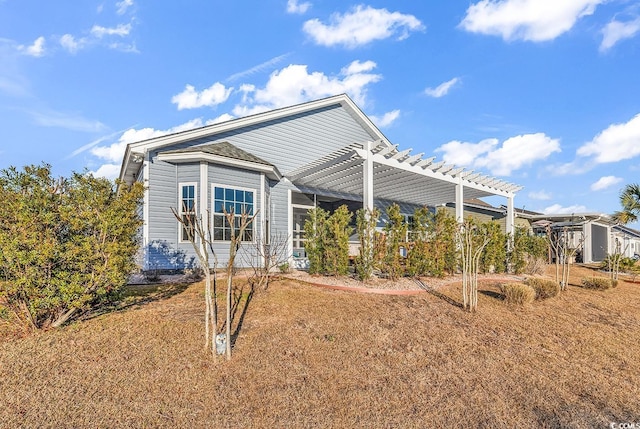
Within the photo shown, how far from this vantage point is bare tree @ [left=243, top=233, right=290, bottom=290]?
796cm

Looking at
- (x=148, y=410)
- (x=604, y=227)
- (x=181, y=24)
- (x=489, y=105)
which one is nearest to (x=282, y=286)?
(x=148, y=410)

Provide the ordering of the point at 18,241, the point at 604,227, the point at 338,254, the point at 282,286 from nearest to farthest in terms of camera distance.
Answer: the point at 18,241, the point at 282,286, the point at 338,254, the point at 604,227

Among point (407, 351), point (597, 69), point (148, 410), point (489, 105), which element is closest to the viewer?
point (148, 410)

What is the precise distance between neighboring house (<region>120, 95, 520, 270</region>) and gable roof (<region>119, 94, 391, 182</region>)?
1.3 inches

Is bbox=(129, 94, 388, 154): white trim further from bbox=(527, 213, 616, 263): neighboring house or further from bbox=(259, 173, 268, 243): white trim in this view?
bbox=(527, 213, 616, 263): neighboring house

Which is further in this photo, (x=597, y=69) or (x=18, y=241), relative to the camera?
(x=597, y=69)

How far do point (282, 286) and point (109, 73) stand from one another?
1031cm

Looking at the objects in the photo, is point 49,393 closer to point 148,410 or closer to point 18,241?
point 148,410

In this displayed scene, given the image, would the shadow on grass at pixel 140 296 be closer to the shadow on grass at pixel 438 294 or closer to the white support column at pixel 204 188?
the white support column at pixel 204 188

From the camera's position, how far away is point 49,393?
3.57m

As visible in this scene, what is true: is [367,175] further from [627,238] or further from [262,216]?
[627,238]

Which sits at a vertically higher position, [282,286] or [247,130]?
[247,130]

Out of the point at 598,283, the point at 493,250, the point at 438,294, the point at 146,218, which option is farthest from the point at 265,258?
the point at 598,283

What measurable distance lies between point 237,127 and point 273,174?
2.00m
